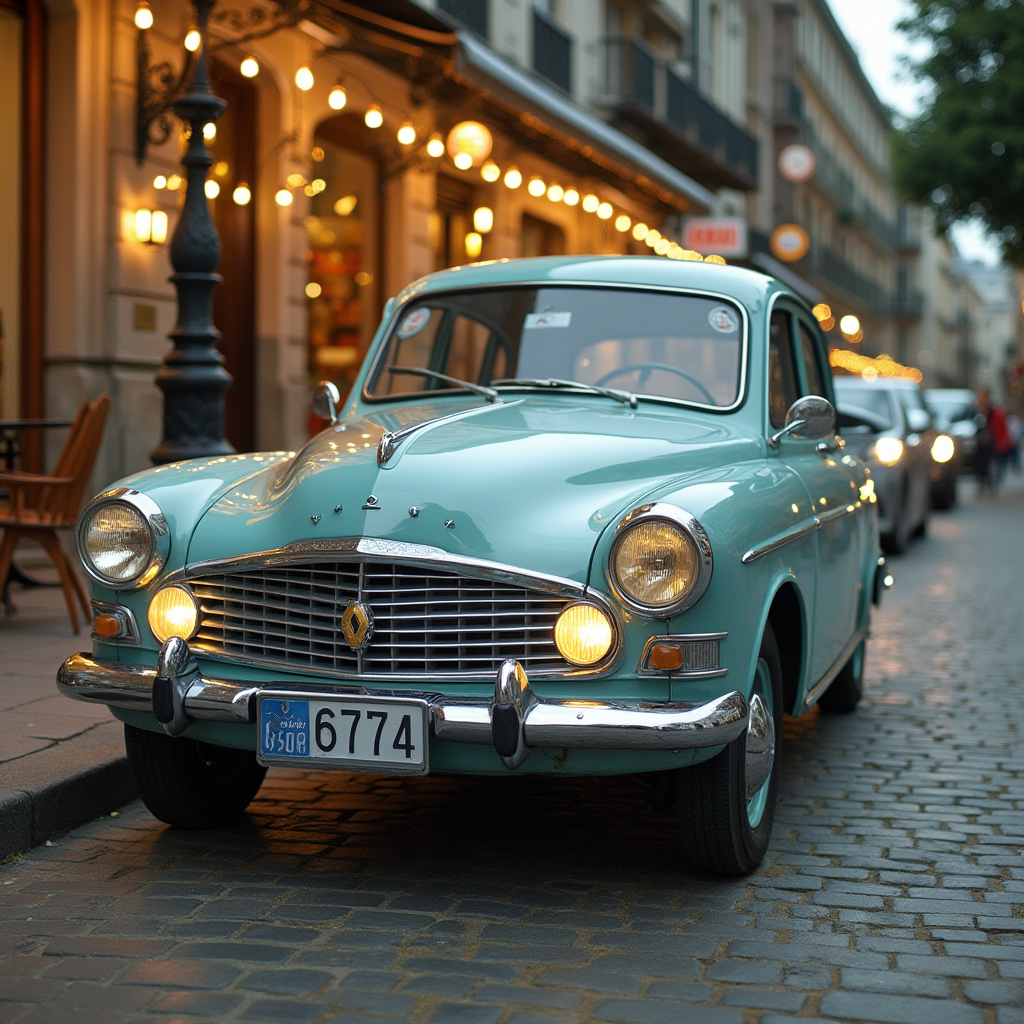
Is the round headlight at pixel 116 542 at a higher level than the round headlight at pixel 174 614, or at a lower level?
higher

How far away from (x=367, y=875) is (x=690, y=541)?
1.30 m

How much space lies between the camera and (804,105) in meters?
46.7

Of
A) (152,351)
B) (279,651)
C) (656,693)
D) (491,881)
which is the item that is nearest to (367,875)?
(491,881)

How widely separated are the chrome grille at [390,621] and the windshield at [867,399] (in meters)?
10.9

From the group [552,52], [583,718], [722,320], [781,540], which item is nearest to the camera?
[583,718]

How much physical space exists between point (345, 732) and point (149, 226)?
8705 mm

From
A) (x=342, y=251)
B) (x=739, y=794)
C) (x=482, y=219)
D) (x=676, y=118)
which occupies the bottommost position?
(x=739, y=794)

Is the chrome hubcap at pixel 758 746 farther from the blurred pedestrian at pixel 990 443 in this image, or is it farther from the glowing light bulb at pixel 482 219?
the blurred pedestrian at pixel 990 443

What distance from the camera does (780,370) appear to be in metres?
5.23

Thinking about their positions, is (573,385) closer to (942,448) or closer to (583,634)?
(583,634)

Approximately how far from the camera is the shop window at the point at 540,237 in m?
21.5

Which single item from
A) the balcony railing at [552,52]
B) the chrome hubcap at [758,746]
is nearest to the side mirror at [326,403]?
the chrome hubcap at [758,746]

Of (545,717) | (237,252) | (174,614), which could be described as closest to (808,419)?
(545,717)

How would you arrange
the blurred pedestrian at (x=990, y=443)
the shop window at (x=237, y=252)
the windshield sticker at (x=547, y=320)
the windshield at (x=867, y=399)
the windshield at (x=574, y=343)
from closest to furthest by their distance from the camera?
the windshield at (x=574, y=343), the windshield sticker at (x=547, y=320), the shop window at (x=237, y=252), the windshield at (x=867, y=399), the blurred pedestrian at (x=990, y=443)
